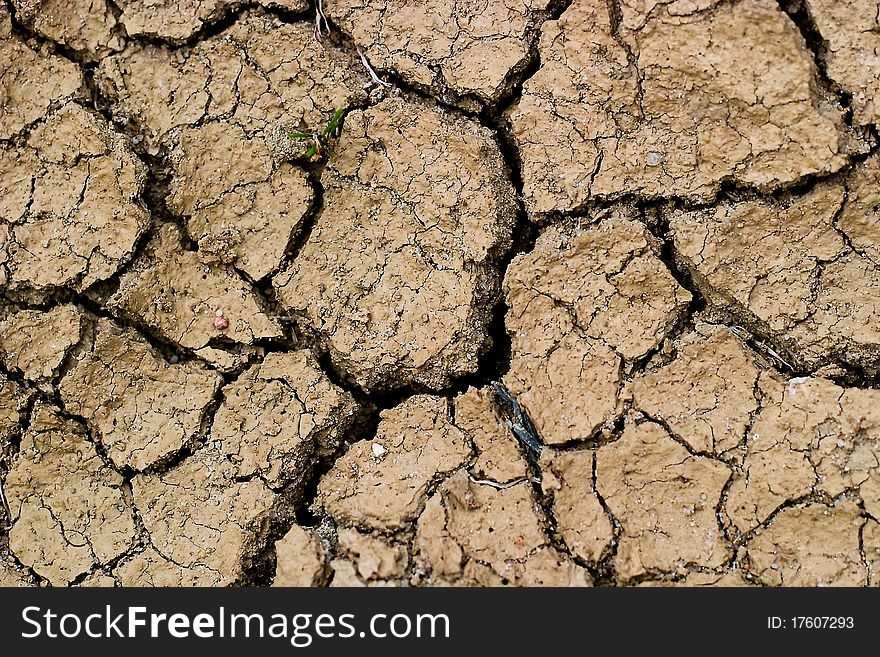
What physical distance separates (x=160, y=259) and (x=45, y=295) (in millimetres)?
358

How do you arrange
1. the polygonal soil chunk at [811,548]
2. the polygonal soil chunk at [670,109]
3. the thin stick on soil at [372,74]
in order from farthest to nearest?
1. the thin stick on soil at [372,74]
2. the polygonal soil chunk at [670,109]
3. the polygonal soil chunk at [811,548]

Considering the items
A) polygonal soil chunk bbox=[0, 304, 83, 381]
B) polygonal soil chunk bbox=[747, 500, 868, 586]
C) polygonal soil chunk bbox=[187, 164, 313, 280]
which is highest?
polygonal soil chunk bbox=[187, 164, 313, 280]

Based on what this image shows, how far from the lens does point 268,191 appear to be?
262 cm

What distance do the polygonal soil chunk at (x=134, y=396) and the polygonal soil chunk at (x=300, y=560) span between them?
1.44 feet

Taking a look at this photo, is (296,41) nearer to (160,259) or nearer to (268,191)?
(268,191)

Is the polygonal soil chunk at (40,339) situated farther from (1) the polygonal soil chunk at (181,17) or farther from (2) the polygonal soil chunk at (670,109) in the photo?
(2) the polygonal soil chunk at (670,109)

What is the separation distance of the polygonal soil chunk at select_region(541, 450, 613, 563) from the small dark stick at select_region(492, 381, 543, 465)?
0.12ft

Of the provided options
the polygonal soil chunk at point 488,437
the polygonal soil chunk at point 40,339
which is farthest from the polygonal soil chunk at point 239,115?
the polygonal soil chunk at point 488,437

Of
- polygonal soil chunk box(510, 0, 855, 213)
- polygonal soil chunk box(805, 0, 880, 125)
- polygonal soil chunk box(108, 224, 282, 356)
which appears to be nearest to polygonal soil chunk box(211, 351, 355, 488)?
polygonal soil chunk box(108, 224, 282, 356)

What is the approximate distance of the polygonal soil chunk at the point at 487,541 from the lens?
88.8 inches

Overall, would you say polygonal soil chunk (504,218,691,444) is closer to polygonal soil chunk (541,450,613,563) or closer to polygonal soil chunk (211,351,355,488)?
polygonal soil chunk (541,450,613,563)

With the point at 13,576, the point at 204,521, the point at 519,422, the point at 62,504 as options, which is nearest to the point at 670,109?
the point at 519,422

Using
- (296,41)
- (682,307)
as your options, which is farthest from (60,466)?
(682,307)

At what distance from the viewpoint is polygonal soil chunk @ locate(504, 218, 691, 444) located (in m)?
2.39
